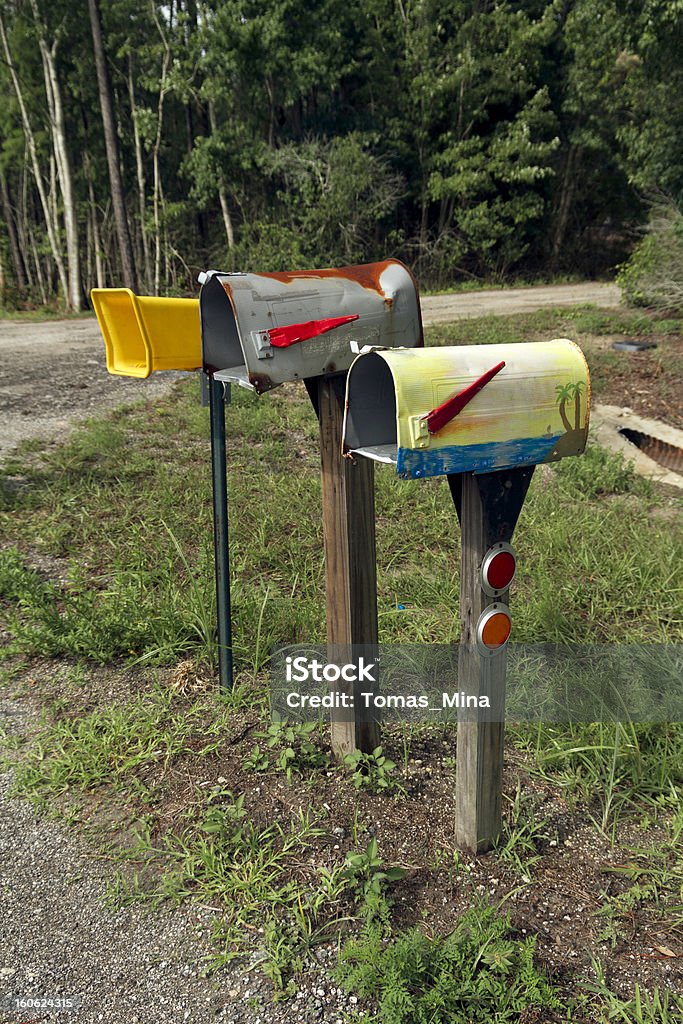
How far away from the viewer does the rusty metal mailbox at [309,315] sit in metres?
1.87

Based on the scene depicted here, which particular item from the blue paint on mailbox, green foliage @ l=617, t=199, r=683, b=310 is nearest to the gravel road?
the blue paint on mailbox

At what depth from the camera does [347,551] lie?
6.94 feet

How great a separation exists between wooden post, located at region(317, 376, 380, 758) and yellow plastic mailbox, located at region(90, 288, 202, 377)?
409 millimetres

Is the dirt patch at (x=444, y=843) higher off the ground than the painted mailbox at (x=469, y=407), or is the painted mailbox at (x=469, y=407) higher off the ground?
the painted mailbox at (x=469, y=407)

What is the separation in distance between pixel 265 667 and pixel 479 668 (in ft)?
3.82

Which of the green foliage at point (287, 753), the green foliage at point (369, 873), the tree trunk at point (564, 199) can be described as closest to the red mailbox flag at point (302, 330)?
the green foliage at point (287, 753)

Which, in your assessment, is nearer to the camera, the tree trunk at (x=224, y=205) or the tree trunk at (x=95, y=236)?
the tree trunk at (x=224, y=205)

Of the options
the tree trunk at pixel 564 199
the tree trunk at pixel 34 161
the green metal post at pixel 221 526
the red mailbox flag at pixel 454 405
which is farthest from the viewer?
the tree trunk at pixel 564 199

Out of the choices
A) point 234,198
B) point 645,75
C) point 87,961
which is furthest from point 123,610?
point 234,198

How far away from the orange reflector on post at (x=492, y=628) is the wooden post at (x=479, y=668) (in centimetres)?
2

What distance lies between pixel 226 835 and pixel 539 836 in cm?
84

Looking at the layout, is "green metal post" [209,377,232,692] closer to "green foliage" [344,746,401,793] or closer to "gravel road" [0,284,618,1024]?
"green foliage" [344,746,401,793]

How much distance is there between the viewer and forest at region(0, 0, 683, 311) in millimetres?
15219

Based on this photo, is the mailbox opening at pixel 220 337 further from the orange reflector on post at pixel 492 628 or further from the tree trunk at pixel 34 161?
the tree trunk at pixel 34 161
